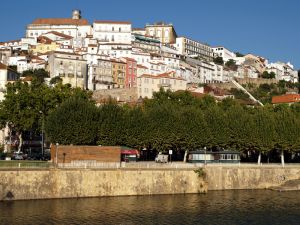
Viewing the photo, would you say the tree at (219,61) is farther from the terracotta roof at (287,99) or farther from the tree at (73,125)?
the tree at (73,125)

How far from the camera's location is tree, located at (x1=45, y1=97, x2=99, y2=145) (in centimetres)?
6147

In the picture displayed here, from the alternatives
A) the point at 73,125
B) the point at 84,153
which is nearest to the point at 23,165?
the point at 84,153

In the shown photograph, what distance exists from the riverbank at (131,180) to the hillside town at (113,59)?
51.2 m

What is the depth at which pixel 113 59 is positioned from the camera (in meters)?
138

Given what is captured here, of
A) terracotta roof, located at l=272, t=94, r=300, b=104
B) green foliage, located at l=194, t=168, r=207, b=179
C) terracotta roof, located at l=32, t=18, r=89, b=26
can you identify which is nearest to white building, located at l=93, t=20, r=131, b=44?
terracotta roof, located at l=32, t=18, r=89, b=26

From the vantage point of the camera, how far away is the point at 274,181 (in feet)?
219

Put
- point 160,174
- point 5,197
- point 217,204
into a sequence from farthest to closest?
1. point 160,174
2. point 217,204
3. point 5,197

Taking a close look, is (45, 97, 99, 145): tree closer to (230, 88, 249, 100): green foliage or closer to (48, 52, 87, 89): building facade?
(48, 52, 87, 89): building facade

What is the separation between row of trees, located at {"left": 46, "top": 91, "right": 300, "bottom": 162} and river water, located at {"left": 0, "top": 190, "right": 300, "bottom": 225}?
10910mm

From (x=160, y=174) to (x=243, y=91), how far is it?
101 meters

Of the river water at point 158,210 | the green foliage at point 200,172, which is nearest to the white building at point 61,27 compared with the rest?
the green foliage at point 200,172

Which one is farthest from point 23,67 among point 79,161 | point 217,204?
point 217,204

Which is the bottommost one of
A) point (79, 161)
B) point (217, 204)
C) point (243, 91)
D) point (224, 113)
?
point (217, 204)

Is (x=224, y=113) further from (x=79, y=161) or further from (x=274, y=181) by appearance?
(x=79, y=161)
